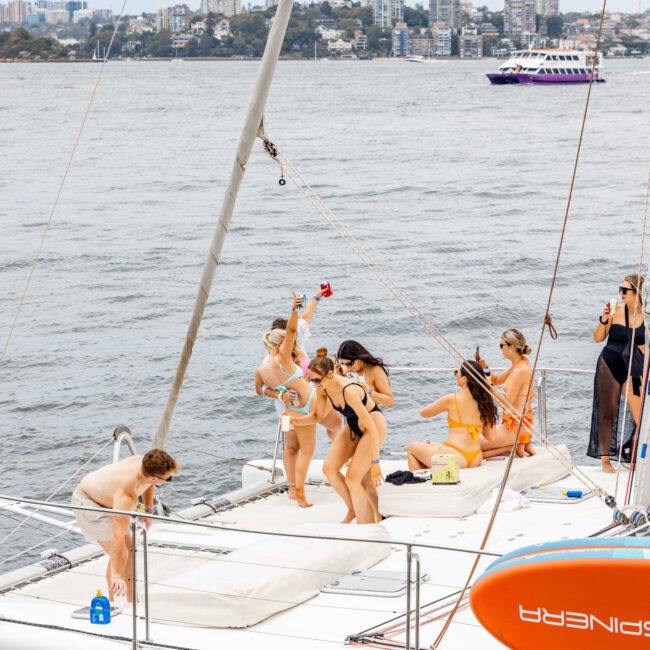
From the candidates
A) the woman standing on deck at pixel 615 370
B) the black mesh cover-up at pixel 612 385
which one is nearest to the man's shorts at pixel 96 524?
the woman standing on deck at pixel 615 370

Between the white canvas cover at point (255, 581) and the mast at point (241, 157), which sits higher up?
the mast at point (241, 157)

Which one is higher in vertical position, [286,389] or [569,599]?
[569,599]

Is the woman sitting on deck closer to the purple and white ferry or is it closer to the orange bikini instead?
the orange bikini

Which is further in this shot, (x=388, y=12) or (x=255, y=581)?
(x=388, y=12)

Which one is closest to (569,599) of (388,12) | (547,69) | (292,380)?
(292,380)

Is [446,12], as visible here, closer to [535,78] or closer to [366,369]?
[535,78]

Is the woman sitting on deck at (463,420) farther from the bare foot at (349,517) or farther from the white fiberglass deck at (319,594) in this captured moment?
the bare foot at (349,517)

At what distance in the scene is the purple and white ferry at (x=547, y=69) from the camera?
124688 millimetres

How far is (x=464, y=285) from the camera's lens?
103 ft

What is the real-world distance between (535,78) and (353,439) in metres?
120

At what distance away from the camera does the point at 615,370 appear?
36.6 feet

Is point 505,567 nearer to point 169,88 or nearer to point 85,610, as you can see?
point 85,610

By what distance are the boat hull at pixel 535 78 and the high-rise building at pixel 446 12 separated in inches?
1589

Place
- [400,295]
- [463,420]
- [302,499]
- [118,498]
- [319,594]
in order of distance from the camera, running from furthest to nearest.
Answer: [302,499], [463,420], [400,295], [118,498], [319,594]
